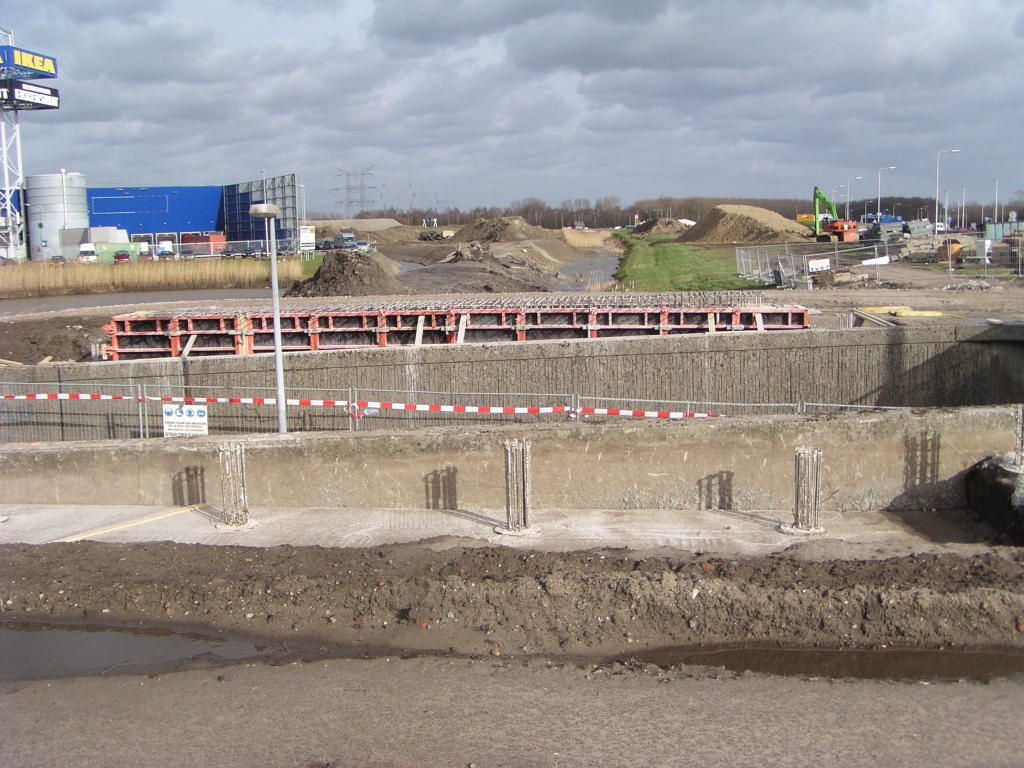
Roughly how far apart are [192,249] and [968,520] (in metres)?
67.1

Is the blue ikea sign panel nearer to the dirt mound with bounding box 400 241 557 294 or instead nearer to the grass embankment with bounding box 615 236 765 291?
the dirt mound with bounding box 400 241 557 294

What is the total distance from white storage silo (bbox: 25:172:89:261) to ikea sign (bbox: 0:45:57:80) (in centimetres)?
740

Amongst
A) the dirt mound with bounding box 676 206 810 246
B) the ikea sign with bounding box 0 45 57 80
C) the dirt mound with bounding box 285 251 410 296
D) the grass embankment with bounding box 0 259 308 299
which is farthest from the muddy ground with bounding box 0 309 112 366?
the dirt mound with bounding box 676 206 810 246

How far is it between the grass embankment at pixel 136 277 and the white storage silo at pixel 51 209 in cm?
2377

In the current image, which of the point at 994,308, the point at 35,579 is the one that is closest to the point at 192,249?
the point at 994,308

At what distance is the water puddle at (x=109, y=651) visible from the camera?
6.89 m

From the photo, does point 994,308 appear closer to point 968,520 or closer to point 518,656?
point 968,520

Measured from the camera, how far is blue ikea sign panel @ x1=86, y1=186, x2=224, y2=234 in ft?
241

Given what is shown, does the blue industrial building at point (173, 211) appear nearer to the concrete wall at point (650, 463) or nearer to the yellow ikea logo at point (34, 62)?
the yellow ikea logo at point (34, 62)

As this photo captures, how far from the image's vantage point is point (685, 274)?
149 ft

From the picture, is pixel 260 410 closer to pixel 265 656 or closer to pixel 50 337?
pixel 265 656

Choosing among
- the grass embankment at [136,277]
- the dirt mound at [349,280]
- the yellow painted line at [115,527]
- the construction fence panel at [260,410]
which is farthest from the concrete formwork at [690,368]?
the grass embankment at [136,277]

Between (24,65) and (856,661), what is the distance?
72.0 metres

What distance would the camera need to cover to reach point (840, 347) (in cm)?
1653
